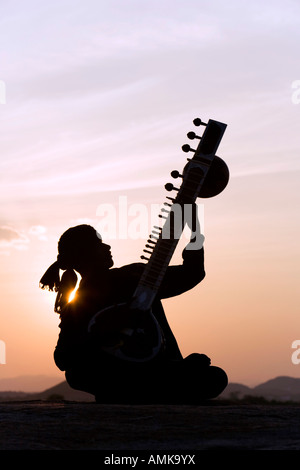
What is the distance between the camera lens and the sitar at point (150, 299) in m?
10.2

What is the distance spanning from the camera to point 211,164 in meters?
10.5

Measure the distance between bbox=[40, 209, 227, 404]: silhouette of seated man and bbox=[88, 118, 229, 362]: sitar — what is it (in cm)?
13

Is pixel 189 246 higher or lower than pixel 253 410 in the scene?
higher

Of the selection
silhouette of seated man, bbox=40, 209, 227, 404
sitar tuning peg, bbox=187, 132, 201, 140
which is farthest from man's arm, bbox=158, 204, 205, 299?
sitar tuning peg, bbox=187, 132, 201, 140

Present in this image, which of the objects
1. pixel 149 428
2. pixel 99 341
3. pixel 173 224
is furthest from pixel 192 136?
pixel 149 428

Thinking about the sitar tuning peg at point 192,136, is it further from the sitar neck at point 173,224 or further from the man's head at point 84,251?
the man's head at point 84,251

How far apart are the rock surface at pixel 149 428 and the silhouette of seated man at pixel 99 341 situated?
882mm

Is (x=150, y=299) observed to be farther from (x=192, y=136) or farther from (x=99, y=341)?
(x=192, y=136)

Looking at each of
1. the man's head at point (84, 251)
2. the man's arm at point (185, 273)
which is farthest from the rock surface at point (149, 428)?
the man's head at point (84, 251)

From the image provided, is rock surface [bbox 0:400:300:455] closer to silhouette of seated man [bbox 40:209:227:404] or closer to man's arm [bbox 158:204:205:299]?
silhouette of seated man [bbox 40:209:227:404]
